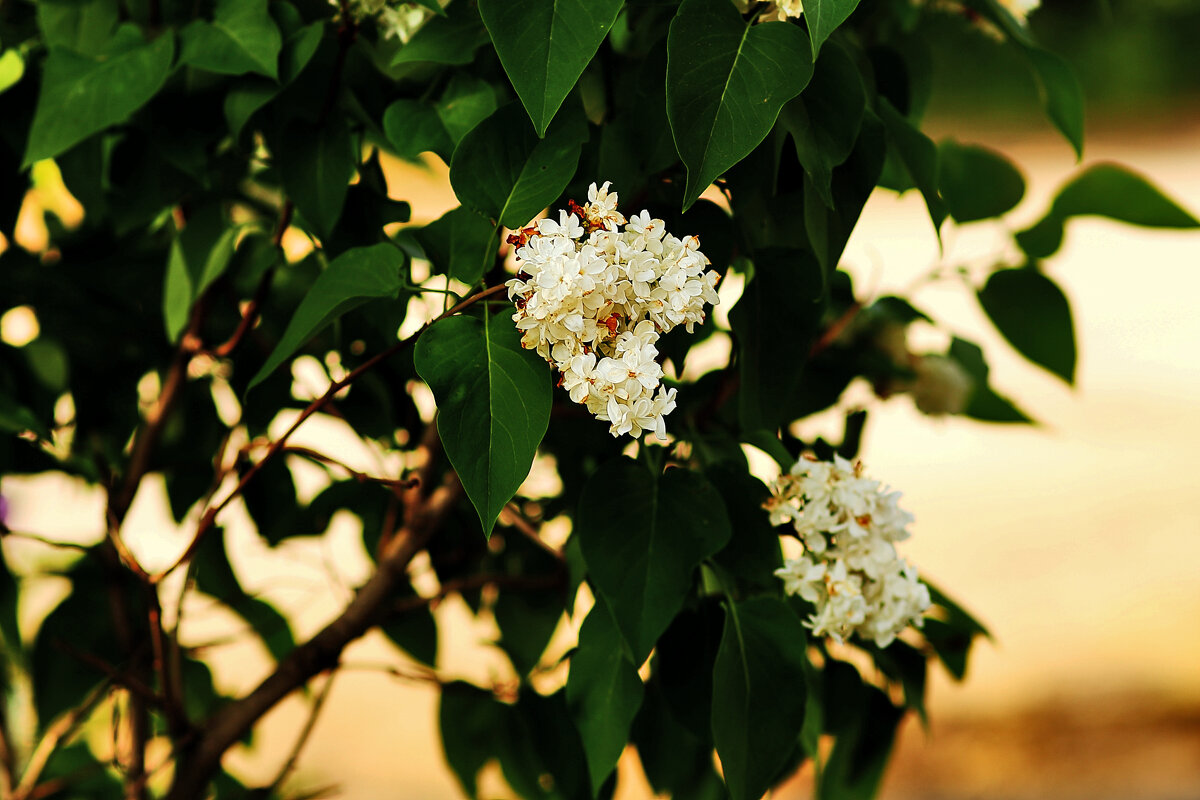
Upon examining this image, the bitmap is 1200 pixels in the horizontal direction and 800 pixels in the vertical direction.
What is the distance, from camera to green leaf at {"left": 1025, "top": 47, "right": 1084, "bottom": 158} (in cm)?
41

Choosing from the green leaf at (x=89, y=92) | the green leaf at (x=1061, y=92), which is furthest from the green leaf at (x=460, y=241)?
the green leaf at (x=1061, y=92)

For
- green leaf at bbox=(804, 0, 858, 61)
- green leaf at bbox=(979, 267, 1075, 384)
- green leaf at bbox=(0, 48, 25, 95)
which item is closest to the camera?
green leaf at bbox=(804, 0, 858, 61)

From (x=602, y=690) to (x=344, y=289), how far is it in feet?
0.53

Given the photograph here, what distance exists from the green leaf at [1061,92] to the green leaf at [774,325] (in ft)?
0.49

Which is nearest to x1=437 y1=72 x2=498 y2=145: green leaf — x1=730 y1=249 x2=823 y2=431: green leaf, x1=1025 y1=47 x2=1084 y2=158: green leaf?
x1=730 y1=249 x2=823 y2=431: green leaf

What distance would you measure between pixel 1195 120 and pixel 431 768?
3896mm

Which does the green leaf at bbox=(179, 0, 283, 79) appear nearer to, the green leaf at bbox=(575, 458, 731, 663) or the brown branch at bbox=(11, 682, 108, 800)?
the green leaf at bbox=(575, 458, 731, 663)

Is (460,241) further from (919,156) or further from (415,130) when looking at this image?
(919,156)

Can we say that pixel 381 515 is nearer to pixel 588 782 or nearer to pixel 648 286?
pixel 588 782

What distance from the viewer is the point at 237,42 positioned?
13.8 inches

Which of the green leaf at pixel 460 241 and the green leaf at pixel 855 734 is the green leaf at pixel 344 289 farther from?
the green leaf at pixel 855 734

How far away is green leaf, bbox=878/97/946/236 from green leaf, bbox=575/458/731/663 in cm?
12

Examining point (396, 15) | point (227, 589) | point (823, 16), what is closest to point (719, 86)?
point (823, 16)

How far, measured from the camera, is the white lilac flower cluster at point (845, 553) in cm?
34
